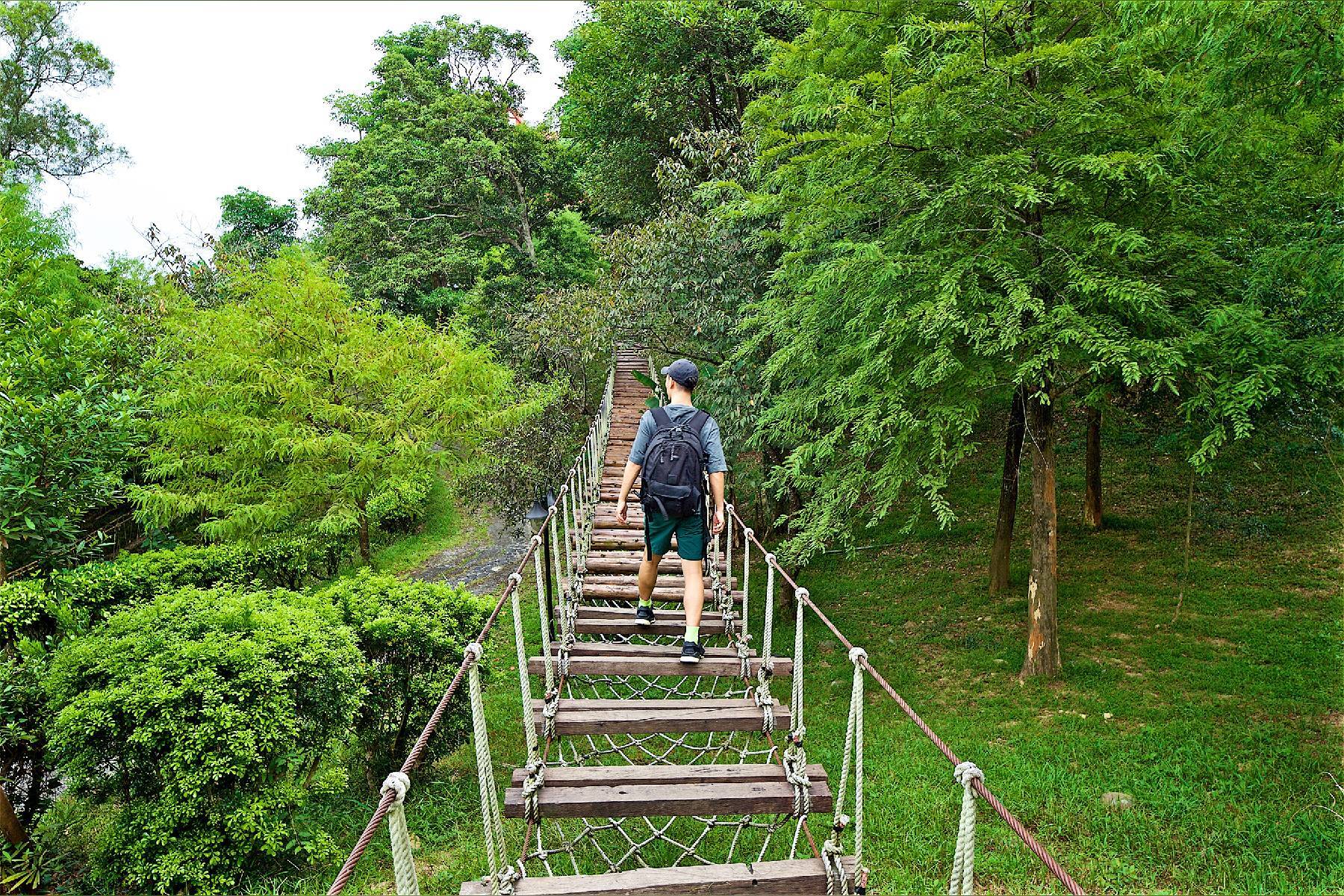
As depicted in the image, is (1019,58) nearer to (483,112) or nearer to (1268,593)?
(1268,593)

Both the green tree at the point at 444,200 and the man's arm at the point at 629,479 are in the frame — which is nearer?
the man's arm at the point at 629,479

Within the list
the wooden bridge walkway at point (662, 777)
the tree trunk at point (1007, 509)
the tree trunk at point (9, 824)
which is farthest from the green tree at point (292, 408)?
the tree trunk at point (1007, 509)

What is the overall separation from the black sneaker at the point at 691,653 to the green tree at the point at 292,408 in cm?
508

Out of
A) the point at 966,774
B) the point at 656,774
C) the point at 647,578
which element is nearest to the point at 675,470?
the point at 647,578

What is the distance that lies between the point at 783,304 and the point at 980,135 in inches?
77.4

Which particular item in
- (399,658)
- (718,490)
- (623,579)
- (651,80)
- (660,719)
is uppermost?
(651,80)

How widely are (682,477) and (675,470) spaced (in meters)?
0.05

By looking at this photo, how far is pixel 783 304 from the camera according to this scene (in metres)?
6.43

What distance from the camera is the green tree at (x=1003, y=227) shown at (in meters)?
4.41

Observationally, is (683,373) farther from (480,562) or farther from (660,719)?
(480,562)

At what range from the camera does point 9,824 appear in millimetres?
4918

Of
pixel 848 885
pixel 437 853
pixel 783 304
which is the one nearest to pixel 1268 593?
pixel 783 304

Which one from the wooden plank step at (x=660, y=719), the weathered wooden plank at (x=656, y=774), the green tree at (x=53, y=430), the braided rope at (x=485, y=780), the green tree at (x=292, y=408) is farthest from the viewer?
the green tree at (x=292, y=408)

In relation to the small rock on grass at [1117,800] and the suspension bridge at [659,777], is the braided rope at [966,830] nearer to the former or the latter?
the suspension bridge at [659,777]
